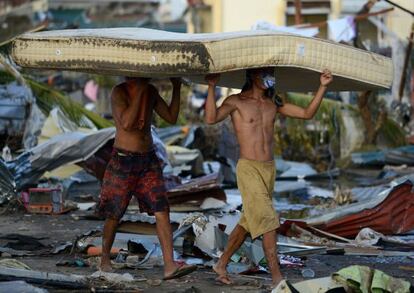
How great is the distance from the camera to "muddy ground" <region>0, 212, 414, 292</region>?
23.4 feet

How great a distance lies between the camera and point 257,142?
23.5 ft

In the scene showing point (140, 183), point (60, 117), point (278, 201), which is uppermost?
point (140, 183)

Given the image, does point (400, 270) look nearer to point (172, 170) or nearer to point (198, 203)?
point (198, 203)

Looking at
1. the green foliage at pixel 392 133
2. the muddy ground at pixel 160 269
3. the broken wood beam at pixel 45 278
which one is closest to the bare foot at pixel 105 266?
Answer: the muddy ground at pixel 160 269

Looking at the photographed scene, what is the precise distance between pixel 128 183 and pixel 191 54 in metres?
1.40

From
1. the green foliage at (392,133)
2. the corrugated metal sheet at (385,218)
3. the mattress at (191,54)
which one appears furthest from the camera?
the green foliage at (392,133)

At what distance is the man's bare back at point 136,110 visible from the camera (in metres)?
7.43

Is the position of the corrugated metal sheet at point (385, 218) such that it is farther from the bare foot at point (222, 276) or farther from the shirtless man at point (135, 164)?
the shirtless man at point (135, 164)

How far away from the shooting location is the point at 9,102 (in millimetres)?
15625

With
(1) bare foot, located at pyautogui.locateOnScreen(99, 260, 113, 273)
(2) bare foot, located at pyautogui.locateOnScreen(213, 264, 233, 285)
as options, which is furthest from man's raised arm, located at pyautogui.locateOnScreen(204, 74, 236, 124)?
(1) bare foot, located at pyautogui.locateOnScreen(99, 260, 113, 273)

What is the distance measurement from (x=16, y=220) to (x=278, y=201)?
428 cm

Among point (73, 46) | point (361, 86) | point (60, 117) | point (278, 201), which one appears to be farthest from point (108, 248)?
point (60, 117)

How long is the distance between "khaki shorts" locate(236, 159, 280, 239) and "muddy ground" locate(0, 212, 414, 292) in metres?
0.46

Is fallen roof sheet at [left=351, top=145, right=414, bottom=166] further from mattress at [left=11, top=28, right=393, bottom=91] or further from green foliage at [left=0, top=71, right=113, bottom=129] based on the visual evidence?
mattress at [left=11, top=28, right=393, bottom=91]
